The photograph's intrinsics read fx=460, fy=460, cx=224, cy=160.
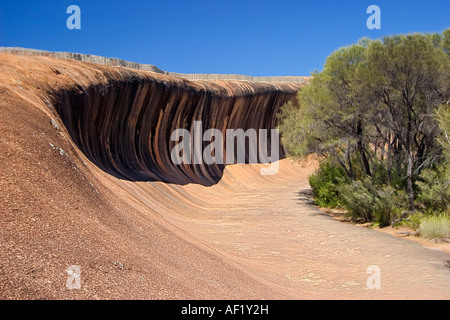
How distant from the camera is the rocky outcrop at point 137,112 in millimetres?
12289

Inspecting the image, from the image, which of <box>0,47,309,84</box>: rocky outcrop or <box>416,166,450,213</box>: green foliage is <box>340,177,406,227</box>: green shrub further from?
<box>0,47,309,84</box>: rocky outcrop

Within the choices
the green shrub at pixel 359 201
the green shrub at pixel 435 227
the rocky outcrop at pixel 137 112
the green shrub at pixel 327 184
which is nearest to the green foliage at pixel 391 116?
the green shrub at pixel 359 201

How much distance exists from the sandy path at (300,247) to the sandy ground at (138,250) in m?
0.03

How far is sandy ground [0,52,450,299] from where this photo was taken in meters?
4.22

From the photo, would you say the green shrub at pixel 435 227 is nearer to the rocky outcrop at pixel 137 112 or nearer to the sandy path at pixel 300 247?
the sandy path at pixel 300 247

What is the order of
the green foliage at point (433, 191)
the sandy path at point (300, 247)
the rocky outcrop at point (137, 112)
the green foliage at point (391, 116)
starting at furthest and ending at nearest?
the green foliage at point (391, 116), the green foliage at point (433, 191), the rocky outcrop at point (137, 112), the sandy path at point (300, 247)

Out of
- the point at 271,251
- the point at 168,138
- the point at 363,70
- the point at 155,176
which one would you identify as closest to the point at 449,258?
the point at 271,251

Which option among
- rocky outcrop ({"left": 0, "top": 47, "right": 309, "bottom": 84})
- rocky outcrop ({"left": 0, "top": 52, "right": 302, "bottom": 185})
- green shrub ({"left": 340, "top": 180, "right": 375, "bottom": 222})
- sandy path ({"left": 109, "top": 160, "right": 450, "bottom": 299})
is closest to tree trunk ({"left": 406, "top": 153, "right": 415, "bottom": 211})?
→ green shrub ({"left": 340, "top": 180, "right": 375, "bottom": 222})

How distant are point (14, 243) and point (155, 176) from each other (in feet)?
38.7

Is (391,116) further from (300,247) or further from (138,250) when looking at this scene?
(138,250)

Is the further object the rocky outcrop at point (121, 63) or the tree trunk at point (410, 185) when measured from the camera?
the rocky outcrop at point (121, 63)

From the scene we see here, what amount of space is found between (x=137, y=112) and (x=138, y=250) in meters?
11.6

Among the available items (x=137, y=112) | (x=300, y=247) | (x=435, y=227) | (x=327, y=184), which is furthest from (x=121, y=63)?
(x=435, y=227)

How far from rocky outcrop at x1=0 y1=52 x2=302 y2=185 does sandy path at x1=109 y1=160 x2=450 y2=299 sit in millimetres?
1362
